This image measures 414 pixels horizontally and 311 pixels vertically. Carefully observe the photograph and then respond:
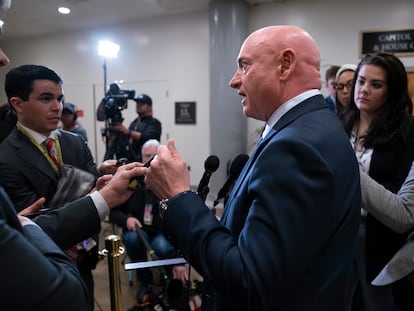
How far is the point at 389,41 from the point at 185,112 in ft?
9.84

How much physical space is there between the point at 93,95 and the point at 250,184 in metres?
5.85

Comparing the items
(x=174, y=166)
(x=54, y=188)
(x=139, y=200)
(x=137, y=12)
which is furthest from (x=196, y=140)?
(x=174, y=166)

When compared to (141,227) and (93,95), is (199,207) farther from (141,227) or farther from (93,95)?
(93,95)

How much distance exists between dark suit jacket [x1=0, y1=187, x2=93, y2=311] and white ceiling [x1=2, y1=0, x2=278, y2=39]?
4.48 m

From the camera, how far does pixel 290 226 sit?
614 mm

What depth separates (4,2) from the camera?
0.68 meters

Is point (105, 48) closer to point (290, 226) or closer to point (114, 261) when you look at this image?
point (114, 261)

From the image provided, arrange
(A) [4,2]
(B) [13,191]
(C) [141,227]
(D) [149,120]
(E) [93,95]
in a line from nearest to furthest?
(A) [4,2] → (B) [13,191] → (C) [141,227] → (D) [149,120] → (E) [93,95]

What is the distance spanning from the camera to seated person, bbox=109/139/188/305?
245 centimetres

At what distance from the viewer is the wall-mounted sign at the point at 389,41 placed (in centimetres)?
399

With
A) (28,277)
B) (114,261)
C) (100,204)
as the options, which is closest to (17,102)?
(100,204)

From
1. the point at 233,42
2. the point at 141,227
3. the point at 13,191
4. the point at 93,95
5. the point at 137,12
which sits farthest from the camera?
the point at 93,95

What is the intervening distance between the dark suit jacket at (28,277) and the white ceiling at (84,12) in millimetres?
4484

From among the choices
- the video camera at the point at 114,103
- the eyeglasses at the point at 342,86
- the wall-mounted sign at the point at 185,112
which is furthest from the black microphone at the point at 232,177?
the wall-mounted sign at the point at 185,112
